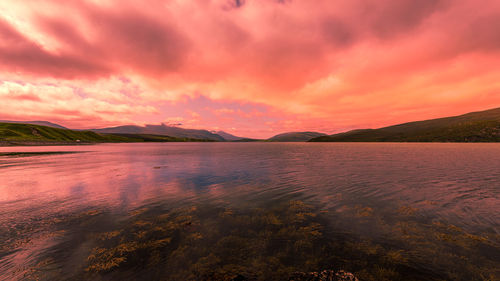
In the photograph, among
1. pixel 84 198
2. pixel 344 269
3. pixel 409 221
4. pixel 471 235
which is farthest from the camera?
pixel 84 198

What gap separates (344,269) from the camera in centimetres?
950

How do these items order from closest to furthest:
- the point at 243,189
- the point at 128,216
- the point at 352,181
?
1. the point at 128,216
2. the point at 243,189
3. the point at 352,181

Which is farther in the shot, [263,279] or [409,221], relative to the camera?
[409,221]

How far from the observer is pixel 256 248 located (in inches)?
454

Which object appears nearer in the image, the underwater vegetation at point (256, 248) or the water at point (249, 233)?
the underwater vegetation at point (256, 248)

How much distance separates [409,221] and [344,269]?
10035mm

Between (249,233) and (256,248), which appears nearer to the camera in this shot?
(256,248)

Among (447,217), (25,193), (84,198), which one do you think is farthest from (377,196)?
(25,193)

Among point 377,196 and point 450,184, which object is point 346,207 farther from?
point 450,184

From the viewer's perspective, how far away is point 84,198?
2150cm

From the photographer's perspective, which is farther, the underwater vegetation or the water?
the water

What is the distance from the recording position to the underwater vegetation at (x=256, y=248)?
9242 millimetres

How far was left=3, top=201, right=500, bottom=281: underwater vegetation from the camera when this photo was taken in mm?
9242

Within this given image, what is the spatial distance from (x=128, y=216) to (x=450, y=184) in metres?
42.2
